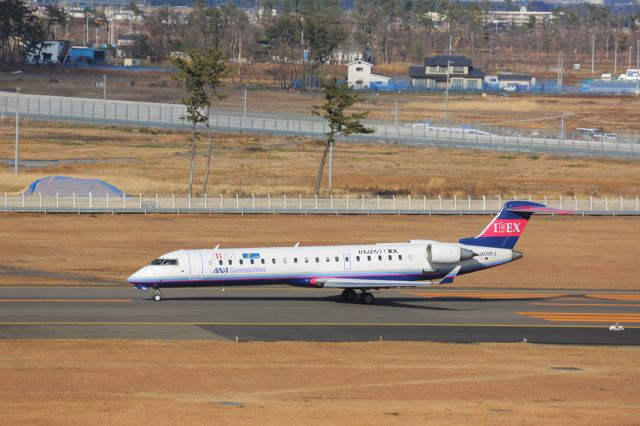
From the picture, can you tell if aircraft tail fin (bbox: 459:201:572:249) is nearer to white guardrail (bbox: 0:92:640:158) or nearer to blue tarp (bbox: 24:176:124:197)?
blue tarp (bbox: 24:176:124:197)

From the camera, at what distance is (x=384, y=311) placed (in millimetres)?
49656

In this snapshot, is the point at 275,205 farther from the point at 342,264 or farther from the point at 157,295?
the point at 157,295

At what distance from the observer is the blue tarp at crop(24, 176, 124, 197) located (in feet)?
277

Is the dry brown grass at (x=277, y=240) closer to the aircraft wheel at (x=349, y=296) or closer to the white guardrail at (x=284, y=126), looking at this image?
the aircraft wheel at (x=349, y=296)

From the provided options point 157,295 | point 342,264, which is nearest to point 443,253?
point 342,264

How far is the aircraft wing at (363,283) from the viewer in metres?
49.6

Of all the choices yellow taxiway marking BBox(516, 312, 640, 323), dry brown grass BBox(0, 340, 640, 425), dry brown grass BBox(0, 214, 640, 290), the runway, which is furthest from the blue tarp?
dry brown grass BBox(0, 340, 640, 425)

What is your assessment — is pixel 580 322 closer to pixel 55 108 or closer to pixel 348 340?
pixel 348 340

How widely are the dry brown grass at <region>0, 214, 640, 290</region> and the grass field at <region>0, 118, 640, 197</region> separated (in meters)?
12.7

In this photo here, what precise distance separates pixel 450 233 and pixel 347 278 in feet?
92.0

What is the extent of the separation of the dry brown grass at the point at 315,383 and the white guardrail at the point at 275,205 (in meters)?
41.9

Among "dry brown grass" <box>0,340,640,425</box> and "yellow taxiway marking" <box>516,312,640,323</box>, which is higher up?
"dry brown grass" <box>0,340,640,425</box>

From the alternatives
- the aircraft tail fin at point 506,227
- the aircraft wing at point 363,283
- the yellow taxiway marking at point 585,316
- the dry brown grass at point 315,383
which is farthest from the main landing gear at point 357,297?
the dry brown grass at point 315,383

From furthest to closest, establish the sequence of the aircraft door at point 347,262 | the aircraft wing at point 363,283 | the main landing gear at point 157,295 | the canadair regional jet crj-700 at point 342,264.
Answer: the aircraft door at point 347,262
the aircraft wing at point 363,283
the main landing gear at point 157,295
the canadair regional jet crj-700 at point 342,264
